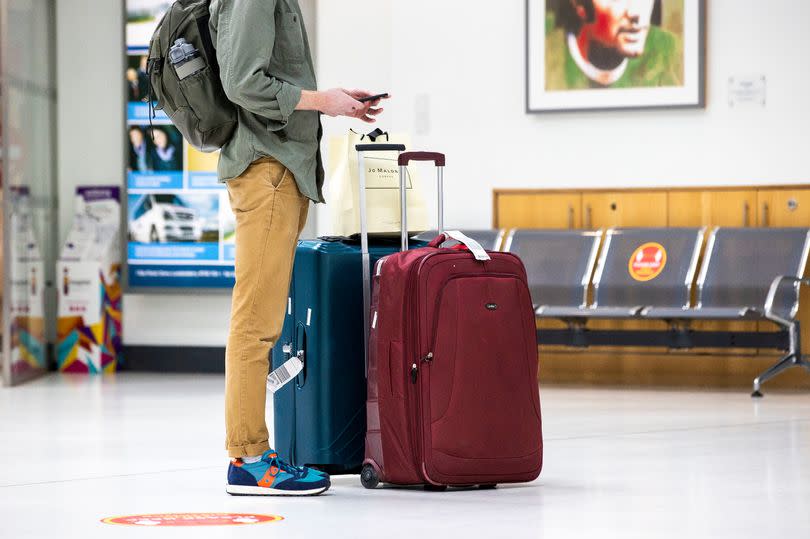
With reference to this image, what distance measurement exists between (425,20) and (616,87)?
4.45 feet

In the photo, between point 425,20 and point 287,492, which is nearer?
point 287,492

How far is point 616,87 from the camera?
824 cm

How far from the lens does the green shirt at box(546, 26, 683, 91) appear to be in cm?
811

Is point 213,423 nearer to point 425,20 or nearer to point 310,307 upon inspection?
point 310,307

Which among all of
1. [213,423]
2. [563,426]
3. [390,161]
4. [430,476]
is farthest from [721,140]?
[430,476]

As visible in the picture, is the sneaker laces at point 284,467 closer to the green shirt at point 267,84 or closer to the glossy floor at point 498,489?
the glossy floor at point 498,489

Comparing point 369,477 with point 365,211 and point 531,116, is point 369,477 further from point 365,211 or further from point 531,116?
point 531,116

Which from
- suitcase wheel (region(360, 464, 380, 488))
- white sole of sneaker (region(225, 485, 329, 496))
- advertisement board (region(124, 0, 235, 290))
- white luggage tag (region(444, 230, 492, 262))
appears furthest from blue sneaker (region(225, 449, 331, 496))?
advertisement board (region(124, 0, 235, 290))

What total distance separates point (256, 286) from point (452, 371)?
571 millimetres

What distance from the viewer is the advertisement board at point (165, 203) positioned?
903 cm

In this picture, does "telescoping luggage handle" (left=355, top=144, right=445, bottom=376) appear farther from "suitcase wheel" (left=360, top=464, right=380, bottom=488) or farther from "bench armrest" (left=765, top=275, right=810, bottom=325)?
"bench armrest" (left=765, top=275, right=810, bottom=325)

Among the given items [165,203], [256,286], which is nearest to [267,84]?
[256,286]

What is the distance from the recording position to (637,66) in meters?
8.17

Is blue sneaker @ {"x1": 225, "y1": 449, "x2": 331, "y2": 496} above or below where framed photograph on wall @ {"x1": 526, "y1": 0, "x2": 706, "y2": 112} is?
below
